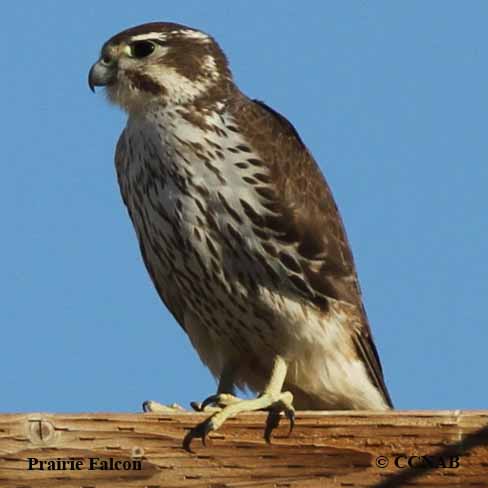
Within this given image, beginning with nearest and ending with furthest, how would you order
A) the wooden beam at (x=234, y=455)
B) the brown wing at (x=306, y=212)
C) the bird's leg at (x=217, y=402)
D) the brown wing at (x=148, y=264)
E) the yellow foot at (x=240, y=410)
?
the wooden beam at (x=234, y=455), the yellow foot at (x=240, y=410), the bird's leg at (x=217, y=402), the brown wing at (x=306, y=212), the brown wing at (x=148, y=264)

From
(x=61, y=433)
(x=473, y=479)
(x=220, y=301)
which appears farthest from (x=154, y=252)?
(x=473, y=479)

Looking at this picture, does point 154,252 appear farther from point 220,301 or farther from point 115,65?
point 115,65

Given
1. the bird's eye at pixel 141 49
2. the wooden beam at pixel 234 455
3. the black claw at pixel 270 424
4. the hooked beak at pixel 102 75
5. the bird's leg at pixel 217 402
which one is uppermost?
the bird's eye at pixel 141 49

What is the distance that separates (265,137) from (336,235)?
52 centimetres

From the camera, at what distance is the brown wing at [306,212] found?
4855 millimetres

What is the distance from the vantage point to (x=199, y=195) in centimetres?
468

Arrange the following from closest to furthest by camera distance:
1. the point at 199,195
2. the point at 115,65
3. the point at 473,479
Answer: the point at 473,479 → the point at 199,195 → the point at 115,65

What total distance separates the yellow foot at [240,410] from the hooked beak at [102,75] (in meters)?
1.44

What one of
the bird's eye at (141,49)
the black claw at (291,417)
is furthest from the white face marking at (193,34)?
the black claw at (291,417)

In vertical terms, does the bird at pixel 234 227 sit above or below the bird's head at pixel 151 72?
below

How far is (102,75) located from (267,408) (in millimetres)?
1750

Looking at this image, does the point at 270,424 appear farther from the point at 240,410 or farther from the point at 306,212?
the point at 306,212

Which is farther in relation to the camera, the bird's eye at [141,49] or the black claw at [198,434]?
the bird's eye at [141,49]

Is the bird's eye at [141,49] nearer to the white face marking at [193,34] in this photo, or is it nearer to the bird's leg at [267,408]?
the white face marking at [193,34]
